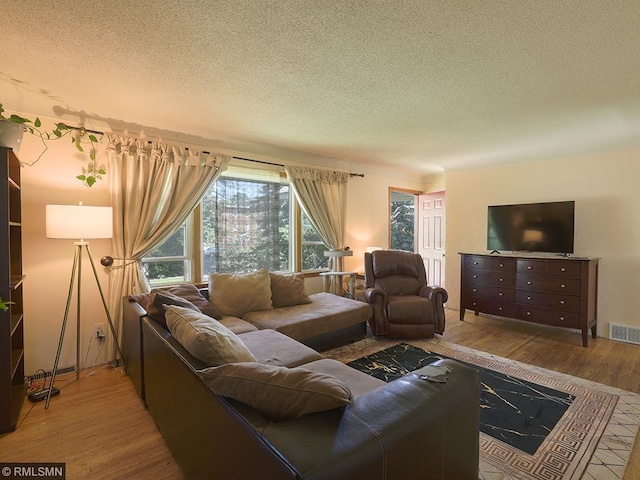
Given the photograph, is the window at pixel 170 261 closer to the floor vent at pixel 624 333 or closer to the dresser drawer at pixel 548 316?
the dresser drawer at pixel 548 316

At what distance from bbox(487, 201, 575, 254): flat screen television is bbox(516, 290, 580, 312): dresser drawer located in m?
0.59

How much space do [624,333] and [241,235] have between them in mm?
4742

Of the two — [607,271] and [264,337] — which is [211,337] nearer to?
[264,337]

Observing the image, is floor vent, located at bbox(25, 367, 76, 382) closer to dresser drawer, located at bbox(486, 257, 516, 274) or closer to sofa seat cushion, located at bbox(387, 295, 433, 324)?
sofa seat cushion, located at bbox(387, 295, 433, 324)

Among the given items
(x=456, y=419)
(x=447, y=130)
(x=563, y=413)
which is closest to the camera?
(x=456, y=419)

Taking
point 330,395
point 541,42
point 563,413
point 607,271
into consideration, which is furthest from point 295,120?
point 607,271

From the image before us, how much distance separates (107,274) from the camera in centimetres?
299

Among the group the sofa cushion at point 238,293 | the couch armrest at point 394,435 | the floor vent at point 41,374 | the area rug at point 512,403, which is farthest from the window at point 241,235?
the couch armrest at point 394,435

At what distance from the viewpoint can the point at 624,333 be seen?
3.67 meters

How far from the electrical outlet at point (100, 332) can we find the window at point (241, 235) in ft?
1.97

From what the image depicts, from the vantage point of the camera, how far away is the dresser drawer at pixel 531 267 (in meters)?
3.76

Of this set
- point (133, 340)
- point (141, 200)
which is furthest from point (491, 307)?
point (141, 200)

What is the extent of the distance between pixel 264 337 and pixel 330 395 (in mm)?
1502

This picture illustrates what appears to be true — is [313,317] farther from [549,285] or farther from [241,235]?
[549,285]
